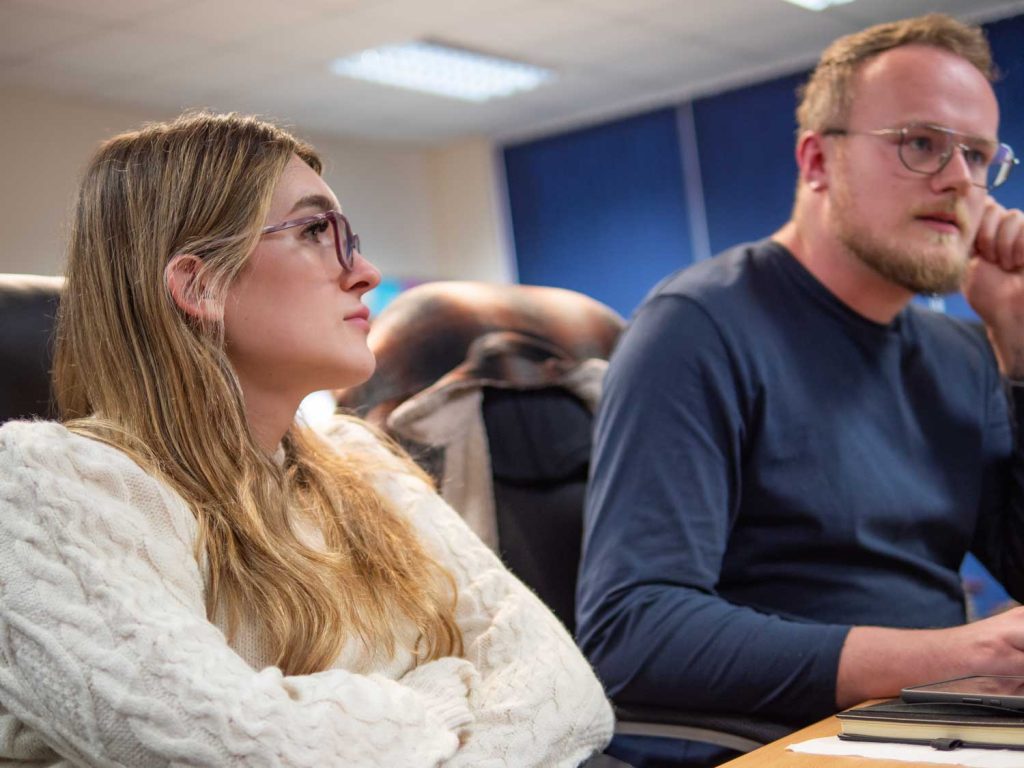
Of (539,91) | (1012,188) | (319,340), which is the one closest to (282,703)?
(319,340)

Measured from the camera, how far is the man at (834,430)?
4.65 ft

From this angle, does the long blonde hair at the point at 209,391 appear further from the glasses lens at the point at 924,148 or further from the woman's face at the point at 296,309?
the glasses lens at the point at 924,148

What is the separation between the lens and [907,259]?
5.86ft

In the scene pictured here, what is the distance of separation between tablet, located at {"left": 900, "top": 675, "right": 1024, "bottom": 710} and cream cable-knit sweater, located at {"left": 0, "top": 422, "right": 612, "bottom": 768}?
38cm

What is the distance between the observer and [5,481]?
99cm

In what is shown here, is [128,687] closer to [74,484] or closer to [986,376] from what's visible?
[74,484]

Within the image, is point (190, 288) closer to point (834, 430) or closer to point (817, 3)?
point (834, 430)

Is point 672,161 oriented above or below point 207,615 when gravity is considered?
above

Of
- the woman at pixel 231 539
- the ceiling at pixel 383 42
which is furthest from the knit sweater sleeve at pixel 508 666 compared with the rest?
the ceiling at pixel 383 42

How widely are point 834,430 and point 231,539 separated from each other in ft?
3.07

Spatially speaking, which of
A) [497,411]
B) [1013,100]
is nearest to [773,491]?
[497,411]

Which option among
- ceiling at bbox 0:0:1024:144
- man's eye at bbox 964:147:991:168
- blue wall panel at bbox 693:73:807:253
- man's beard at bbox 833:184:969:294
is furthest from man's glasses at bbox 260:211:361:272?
blue wall panel at bbox 693:73:807:253

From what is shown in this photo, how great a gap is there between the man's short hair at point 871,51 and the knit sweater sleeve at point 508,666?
96 centimetres

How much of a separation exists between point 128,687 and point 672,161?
6.29 m
